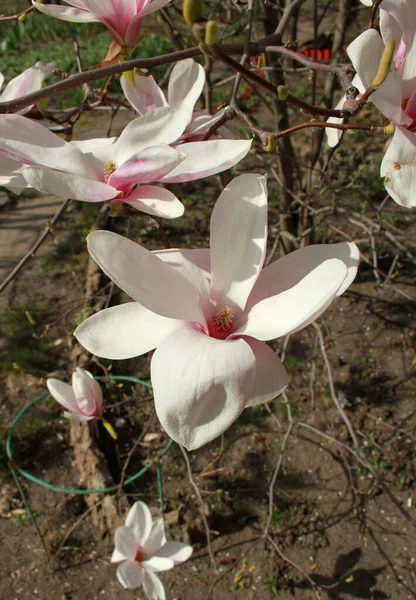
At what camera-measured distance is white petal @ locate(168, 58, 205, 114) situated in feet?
2.67

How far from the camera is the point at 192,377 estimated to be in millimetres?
528

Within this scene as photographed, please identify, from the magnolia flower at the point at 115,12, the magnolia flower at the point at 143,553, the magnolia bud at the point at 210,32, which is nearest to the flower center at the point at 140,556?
the magnolia flower at the point at 143,553

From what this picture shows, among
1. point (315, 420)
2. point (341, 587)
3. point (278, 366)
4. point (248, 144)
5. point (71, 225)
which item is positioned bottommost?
point (341, 587)

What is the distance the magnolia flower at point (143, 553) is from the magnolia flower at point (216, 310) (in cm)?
119

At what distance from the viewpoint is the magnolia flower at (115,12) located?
695mm

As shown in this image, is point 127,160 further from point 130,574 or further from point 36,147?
point 130,574

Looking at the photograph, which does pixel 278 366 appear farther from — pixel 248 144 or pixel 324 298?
pixel 248 144

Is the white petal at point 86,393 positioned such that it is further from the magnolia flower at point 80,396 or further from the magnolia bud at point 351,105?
the magnolia bud at point 351,105

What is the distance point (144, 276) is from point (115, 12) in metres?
0.39

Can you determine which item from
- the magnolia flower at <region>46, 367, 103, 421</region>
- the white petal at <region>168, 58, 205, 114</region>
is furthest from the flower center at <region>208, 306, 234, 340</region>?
the magnolia flower at <region>46, 367, 103, 421</region>

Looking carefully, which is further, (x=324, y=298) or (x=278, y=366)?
(x=278, y=366)

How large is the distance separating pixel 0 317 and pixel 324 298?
9.46 feet

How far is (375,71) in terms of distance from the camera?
23.7 inches

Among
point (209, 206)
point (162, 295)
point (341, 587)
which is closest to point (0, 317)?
point (209, 206)
